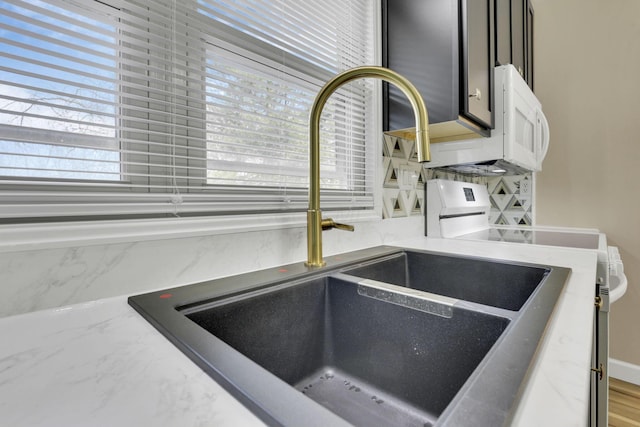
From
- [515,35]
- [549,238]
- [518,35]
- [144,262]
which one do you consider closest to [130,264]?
[144,262]

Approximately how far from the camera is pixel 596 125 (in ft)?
7.30

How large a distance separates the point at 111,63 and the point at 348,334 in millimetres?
835

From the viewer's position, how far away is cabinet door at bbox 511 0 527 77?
5.80 feet

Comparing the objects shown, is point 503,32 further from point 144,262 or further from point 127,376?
point 127,376

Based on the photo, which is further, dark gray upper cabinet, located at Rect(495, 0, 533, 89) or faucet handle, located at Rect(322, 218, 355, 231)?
dark gray upper cabinet, located at Rect(495, 0, 533, 89)

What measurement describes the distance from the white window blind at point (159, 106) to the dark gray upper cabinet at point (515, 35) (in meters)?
0.88

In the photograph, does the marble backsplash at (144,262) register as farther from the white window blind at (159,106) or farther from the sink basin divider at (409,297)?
the sink basin divider at (409,297)

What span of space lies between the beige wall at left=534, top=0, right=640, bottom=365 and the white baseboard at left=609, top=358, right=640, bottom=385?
4cm

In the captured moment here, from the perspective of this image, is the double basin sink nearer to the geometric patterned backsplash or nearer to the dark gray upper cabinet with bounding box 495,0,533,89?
the geometric patterned backsplash

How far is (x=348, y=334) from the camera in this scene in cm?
79

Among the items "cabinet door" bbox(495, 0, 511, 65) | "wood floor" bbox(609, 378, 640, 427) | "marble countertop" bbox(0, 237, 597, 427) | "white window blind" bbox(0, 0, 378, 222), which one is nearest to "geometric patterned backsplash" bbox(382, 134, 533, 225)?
"white window blind" bbox(0, 0, 378, 222)

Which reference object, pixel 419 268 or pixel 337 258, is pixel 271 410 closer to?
pixel 337 258

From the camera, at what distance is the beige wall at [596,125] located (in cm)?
210

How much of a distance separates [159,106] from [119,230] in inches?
12.4
